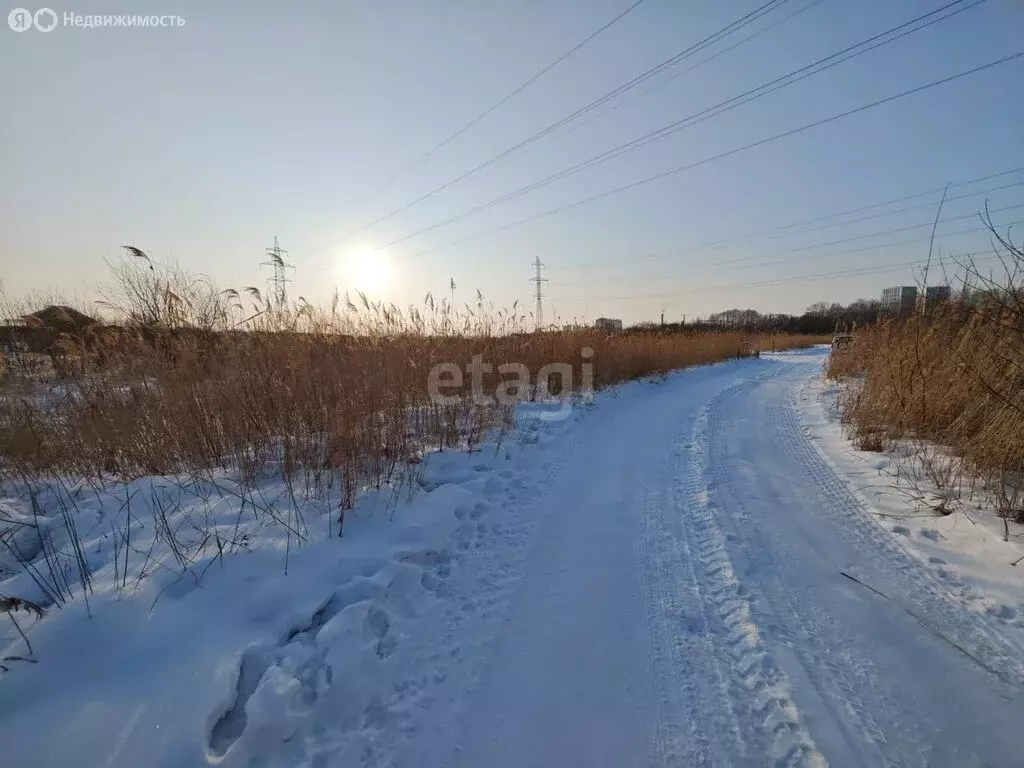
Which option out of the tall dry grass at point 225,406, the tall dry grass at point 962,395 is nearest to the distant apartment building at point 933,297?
the tall dry grass at point 962,395

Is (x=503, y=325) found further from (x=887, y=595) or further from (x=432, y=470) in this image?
(x=887, y=595)

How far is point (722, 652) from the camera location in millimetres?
2061

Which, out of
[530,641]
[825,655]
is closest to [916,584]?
[825,655]

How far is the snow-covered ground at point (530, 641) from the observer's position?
1567 millimetres

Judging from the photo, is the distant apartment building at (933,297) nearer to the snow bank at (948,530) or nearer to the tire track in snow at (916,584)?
the snow bank at (948,530)

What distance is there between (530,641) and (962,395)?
5.18 m

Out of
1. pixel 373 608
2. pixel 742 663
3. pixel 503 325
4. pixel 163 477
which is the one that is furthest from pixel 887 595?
pixel 503 325

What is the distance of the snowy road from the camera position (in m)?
1.63

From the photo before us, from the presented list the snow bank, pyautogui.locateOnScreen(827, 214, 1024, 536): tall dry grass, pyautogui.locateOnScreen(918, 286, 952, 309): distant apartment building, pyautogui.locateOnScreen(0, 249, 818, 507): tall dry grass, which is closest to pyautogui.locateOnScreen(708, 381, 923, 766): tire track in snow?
the snow bank

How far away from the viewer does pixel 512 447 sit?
198 inches

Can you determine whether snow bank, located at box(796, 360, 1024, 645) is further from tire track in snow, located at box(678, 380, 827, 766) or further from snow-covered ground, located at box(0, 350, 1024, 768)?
tire track in snow, located at box(678, 380, 827, 766)

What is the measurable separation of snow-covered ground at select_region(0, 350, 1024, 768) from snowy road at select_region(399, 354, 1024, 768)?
0.04 feet

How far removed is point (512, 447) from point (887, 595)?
348 cm

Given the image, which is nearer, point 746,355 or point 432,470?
point 432,470
